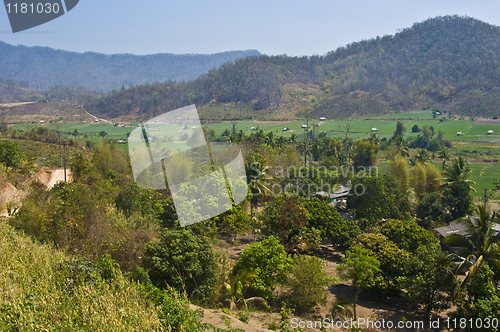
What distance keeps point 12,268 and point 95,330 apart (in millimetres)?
2948

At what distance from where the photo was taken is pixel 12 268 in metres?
6.79

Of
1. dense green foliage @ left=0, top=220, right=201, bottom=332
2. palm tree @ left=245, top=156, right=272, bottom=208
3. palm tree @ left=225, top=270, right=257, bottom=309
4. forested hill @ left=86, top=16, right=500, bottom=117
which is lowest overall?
palm tree @ left=225, top=270, right=257, bottom=309

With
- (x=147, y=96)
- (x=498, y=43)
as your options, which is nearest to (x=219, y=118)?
(x=147, y=96)

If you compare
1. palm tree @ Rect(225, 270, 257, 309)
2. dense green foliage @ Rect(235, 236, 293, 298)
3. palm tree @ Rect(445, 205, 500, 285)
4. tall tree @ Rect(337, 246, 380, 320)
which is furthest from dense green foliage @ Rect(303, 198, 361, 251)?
palm tree @ Rect(445, 205, 500, 285)

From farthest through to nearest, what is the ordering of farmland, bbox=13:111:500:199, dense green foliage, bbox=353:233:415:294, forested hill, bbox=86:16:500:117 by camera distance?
forested hill, bbox=86:16:500:117 → farmland, bbox=13:111:500:199 → dense green foliage, bbox=353:233:415:294

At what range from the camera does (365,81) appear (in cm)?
12681

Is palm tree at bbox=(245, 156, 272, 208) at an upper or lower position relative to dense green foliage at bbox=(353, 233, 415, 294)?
upper

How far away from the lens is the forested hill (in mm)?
104938

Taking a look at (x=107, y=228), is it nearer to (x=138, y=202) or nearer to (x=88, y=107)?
(x=138, y=202)

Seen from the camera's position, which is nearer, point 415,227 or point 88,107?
point 415,227

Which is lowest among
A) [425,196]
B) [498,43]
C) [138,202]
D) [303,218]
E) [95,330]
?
[425,196]

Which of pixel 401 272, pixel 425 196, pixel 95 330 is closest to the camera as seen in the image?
pixel 95 330

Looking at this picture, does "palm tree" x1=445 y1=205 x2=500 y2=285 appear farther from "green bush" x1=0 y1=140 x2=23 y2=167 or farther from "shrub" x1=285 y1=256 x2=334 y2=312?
"green bush" x1=0 y1=140 x2=23 y2=167

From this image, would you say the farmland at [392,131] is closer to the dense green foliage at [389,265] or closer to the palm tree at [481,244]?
the dense green foliage at [389,265]
